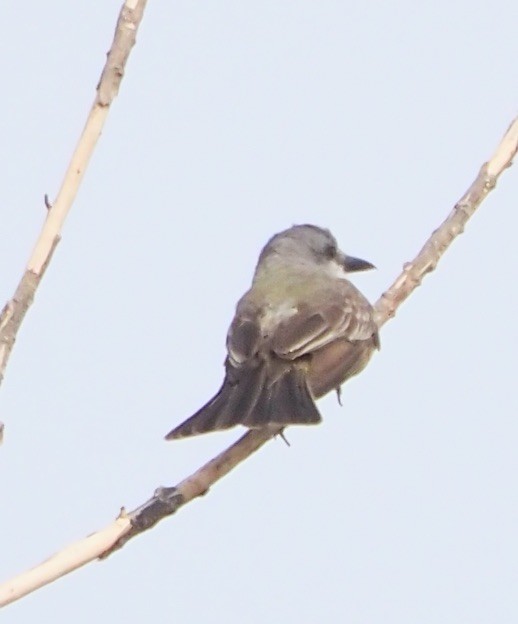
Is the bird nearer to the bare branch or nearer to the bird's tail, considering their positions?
the bird's tail

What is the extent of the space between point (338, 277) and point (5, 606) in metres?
4.99

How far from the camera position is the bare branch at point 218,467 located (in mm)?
3930

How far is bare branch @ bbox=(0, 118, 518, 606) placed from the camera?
3930mm

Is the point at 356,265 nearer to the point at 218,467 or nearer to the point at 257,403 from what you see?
the point at 257,403

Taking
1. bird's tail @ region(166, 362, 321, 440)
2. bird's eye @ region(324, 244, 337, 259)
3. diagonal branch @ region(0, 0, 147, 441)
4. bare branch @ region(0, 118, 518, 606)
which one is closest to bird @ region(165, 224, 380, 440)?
bird's tail @ region(166, 362, 321, 440)

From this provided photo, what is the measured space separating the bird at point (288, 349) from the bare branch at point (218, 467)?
0.28 m

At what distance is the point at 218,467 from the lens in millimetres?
4895

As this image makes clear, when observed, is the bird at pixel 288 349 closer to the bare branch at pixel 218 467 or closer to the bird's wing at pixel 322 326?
the bird's wing at pixel 322 326

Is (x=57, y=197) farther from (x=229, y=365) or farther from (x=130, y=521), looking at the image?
(x=229, y=365)

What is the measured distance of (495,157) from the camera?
6195mm

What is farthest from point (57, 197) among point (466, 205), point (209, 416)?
point (466, 205)

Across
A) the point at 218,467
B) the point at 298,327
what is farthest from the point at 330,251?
the point at 218,467

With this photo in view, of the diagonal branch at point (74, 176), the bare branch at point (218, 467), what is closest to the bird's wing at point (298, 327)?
the bare branch at point (218, 467)

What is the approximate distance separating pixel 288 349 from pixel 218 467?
190cm
